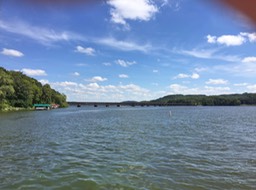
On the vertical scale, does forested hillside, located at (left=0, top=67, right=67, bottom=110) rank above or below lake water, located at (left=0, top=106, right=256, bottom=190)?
above

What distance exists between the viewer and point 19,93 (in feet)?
396

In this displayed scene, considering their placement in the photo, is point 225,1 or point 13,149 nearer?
point 225,1

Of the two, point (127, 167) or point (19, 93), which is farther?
point (19, 93)

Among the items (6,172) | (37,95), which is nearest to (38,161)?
(6,172)

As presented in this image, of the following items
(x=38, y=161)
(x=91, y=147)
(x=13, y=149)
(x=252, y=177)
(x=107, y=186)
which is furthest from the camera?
(x=91, y=147)

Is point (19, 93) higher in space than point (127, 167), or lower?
higher

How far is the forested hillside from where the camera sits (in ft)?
316

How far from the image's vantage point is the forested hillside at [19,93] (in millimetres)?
96188

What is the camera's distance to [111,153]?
1948cm

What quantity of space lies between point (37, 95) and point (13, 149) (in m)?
131

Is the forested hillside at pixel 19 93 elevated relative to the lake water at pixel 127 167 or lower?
elevated

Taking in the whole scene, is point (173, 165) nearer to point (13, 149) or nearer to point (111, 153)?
point (111, 153)

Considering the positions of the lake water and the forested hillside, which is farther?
the forested hillside

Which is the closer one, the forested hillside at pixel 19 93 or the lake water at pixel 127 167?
the lake water at pixel 127 167
